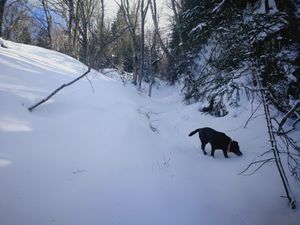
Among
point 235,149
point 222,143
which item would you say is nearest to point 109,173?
point 222,143

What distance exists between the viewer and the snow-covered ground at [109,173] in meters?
4.04

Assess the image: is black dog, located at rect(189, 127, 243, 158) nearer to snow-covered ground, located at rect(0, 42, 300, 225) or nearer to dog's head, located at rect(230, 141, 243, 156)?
dog's head, located at rect(230, 141, 243, 156)

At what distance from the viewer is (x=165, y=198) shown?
15.2 ft

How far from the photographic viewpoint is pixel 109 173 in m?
4.98

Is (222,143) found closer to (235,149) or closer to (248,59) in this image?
(235,149)

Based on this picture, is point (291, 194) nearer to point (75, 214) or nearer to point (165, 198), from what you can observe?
point (165, 198)

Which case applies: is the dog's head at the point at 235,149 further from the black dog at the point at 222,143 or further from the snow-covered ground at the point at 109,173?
the snow-covered ground at the point at 109,173

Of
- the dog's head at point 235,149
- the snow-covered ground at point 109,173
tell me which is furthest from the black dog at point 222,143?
the snow-covered ground at point 109,173

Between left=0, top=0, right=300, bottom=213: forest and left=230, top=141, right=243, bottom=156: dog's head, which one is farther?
left=230, top=141, right=243, bottom=156: dog's head

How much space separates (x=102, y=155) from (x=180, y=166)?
80.1 inches

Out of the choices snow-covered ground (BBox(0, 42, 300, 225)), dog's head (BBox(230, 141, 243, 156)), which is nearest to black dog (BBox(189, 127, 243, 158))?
dog's head (BBox(230, 141, 243, 156))

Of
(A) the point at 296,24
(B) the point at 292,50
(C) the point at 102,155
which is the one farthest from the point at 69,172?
(B) the point at 292,50

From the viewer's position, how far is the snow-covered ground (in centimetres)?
404

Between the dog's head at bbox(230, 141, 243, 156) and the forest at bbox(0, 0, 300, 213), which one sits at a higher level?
the forest at bbox(0, 0, 300, 213)
